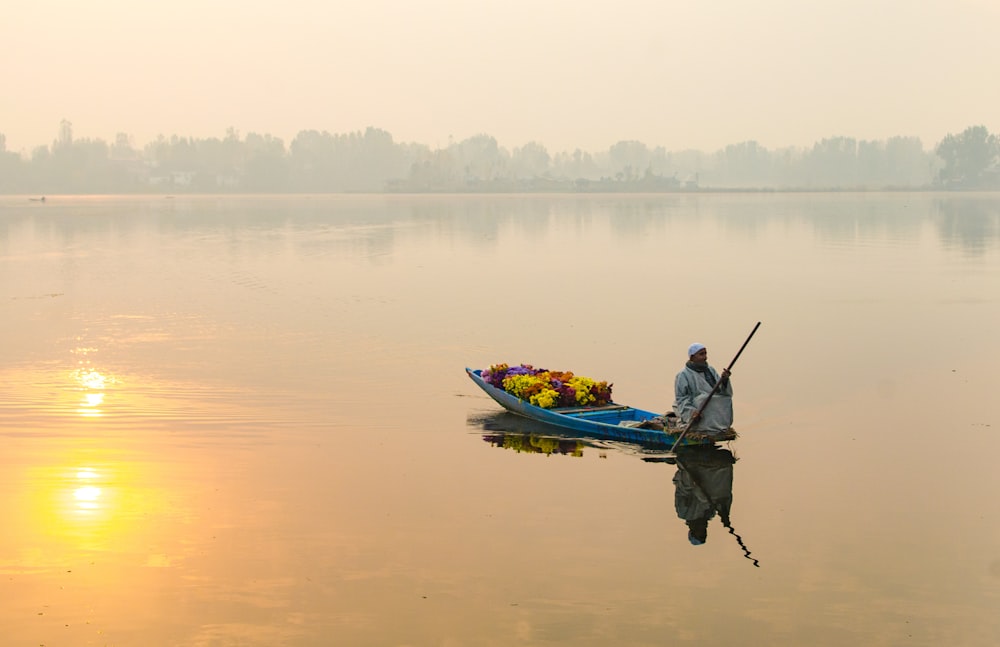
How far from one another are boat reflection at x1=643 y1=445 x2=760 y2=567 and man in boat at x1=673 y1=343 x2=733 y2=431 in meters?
0.52

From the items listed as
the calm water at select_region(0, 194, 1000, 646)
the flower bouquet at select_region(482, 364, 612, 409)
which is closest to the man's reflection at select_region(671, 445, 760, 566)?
the calm water at select_region(0, 194, 1000, 646)

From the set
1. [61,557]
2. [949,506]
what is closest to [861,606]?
[949,506]

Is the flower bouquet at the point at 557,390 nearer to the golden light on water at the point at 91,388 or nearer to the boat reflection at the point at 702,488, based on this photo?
the boat reflection at the point at 702,488

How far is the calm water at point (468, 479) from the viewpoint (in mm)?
12539

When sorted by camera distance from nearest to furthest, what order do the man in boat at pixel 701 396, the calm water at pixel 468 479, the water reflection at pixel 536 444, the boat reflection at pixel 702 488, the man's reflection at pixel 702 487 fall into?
the calm water at pixel 468 479 → the boat reflection at pixel 702 488 → the man's reflection at pixel 702 487 → the man in boat at pixel 701 396 → the water reflection at pixel 536 444

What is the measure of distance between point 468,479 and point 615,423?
3485 mm

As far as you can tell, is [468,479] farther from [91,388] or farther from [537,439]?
[91,388]

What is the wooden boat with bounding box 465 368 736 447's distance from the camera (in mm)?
18719

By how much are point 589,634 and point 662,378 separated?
14.6m

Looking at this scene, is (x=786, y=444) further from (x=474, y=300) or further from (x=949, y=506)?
(x=474, y=300)

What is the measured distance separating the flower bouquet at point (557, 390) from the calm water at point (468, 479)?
0.71m

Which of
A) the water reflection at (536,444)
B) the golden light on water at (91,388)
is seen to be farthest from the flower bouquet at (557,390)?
the golden light on water at (91,388)

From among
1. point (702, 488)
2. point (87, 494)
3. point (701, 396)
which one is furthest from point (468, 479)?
point (87, 494)

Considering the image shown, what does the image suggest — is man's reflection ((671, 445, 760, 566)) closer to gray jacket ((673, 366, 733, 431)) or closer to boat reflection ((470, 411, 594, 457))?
gray jacket ((673, 366, 733, 431))
